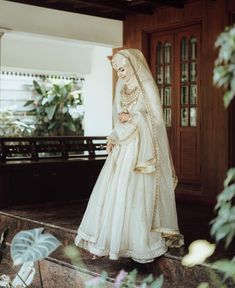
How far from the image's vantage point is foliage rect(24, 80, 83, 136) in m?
9.88

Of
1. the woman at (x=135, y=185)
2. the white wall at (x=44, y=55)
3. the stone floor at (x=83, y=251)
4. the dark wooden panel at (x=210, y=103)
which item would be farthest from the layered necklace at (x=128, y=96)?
the white wall at (x=44, y=55)

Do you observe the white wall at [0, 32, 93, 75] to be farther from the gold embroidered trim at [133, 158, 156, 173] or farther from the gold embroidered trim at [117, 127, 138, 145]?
the gold embroidered trim at [133, 158, 156, 173]

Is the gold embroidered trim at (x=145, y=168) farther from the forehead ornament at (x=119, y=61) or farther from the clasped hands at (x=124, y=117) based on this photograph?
the forehead ornament at (x=119, y=61)

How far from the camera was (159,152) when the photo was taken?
3.87 meters

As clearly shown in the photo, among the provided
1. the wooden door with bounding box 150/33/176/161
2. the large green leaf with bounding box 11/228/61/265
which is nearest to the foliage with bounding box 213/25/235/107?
the large green leaf with bounding box 11/228/61/265

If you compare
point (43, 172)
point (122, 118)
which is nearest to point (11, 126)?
point (43, 172)

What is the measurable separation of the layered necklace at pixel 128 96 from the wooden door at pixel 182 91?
2.54 metres

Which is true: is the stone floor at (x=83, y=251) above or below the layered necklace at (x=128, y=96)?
Result: below

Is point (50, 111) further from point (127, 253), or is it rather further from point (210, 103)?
point (127, 253)

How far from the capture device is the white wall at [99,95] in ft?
28.1

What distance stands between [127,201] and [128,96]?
0.74 m

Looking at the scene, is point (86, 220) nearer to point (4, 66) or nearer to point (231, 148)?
point (231, 148)

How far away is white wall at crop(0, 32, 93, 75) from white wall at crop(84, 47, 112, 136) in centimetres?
19

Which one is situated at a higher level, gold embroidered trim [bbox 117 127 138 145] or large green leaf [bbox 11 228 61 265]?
gold embroidered trim [bbox 117 127 138 145]
